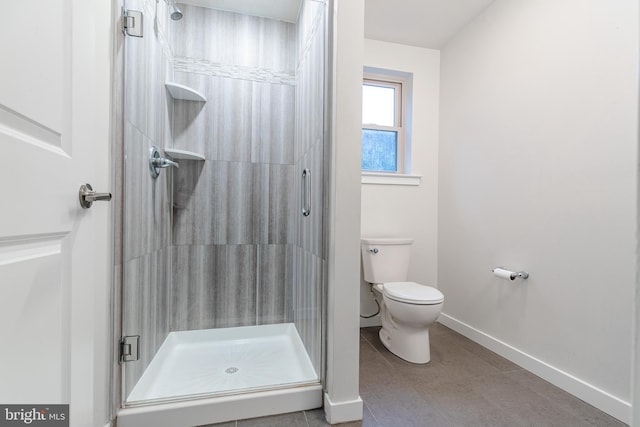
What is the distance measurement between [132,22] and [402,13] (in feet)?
5.82

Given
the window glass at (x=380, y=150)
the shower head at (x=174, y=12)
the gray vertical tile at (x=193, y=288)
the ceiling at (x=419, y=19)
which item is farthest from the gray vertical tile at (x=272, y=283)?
the ceiling at (x=419, y=19)

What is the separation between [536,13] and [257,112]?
1.85 metres

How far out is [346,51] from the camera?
1222 mm

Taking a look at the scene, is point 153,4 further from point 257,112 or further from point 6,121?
point 6,121

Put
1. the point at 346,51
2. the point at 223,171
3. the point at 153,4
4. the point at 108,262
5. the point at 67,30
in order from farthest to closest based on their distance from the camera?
the point at 223,171 → the point at 153,4 → the point at 346,51 → the point at 108,262 → the point at 67,30

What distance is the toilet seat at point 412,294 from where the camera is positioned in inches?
65.9

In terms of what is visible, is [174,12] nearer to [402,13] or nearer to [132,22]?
[132,22]

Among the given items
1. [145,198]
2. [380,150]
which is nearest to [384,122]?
[380,150]

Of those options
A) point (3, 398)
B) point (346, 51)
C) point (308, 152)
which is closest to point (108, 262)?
point (3, 398)

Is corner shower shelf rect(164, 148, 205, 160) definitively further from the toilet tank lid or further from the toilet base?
the toilet base

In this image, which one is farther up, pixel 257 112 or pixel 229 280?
pixel 257 112

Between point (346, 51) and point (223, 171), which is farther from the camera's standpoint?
point (223, 171)

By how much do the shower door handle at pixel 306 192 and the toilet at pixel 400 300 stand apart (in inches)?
24.4

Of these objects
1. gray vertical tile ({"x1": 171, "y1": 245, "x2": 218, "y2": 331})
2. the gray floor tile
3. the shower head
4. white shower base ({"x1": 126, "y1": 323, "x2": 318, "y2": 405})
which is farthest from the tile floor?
the shower head
